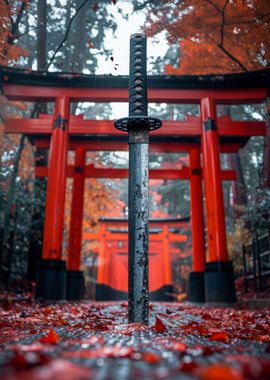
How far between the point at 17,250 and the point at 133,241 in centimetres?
954

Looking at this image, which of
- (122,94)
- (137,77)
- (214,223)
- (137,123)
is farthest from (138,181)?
(122,94)

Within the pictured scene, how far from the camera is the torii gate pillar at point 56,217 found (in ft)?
26.3

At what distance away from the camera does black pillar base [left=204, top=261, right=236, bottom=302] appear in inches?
312

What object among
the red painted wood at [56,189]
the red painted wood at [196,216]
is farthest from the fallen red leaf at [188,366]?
the red painted wood at [196,216]

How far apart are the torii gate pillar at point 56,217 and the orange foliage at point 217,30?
146 inches

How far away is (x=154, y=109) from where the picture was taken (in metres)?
22.0

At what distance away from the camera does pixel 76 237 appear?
11117 millimetres

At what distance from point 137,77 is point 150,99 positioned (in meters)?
5.63

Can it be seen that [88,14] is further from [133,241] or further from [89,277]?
[89,277]

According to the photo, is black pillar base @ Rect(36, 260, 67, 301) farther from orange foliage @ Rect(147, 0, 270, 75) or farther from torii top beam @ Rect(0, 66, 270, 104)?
orange foliage @ Rect(147, 0, 270, 75)

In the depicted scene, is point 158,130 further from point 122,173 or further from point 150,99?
point 122,173

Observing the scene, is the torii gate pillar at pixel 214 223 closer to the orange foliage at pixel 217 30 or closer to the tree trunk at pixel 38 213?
the orange foliage at pixel 217 30

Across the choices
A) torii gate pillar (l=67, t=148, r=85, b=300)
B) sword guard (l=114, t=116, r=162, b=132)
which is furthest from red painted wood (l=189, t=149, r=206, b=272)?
sword guard (l=114, t=116, r=162, b=132)

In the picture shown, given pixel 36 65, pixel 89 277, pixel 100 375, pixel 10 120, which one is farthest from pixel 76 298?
pixel 89 277
